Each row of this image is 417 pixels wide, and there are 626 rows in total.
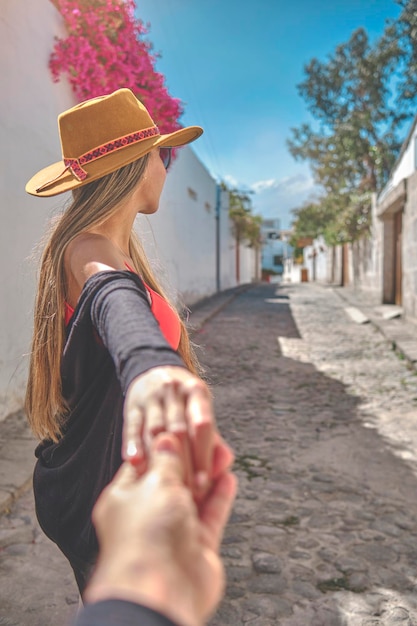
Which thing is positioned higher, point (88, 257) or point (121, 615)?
point (88, 257)

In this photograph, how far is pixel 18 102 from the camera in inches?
183

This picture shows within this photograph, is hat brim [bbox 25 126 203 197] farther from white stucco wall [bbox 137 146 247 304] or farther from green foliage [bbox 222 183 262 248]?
green foliage [bbox 222 183 262 248]

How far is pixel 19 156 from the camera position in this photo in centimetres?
459

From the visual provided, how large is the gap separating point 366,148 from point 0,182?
702 inches

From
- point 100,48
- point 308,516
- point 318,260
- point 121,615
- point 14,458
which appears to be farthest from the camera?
point 318,260

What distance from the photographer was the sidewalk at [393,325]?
7332 mm

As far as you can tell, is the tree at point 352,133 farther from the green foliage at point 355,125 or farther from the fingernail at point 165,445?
the fingernail at point 165,445

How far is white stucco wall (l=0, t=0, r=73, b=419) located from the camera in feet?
14.4

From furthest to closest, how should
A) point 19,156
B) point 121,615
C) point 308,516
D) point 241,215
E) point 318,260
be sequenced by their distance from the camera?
1. point 318,260
2. point 241,215
3. point 19,156
4. point 308,516
5. point 121,615

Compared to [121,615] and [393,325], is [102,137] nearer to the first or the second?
[121,615]

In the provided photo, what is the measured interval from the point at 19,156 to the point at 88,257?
3.83 m

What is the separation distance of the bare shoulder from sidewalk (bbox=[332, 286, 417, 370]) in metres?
5.96

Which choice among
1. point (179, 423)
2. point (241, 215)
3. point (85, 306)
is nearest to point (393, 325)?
point (85, 306)

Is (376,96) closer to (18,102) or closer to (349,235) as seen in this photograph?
(349,235)
